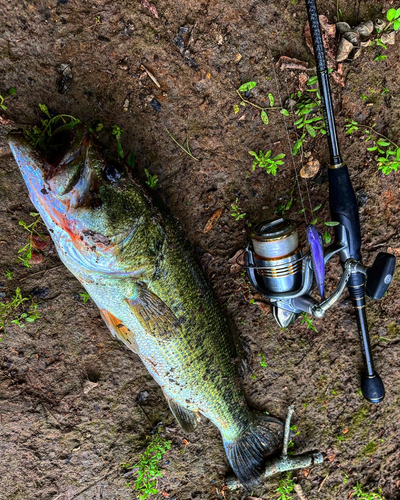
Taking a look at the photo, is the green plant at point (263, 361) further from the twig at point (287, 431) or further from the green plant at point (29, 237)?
the green plant at point (29, 237)

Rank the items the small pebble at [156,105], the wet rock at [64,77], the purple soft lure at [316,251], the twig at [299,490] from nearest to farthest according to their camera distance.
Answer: the purple soft lure at [316,251] → the wet rock at [64,77] → the small pebble at [156,105] → the twig at [299,490]

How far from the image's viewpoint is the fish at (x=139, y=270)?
1777 millimetres

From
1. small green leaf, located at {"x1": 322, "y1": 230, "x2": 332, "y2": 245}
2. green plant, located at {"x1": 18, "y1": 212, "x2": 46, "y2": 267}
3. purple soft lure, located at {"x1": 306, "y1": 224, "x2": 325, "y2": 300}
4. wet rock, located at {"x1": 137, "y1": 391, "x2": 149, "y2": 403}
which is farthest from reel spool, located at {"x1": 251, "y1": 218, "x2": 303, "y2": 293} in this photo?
green plant, located at {"x1": 18, "y1": 212, "x2": 46, "y2": 267}

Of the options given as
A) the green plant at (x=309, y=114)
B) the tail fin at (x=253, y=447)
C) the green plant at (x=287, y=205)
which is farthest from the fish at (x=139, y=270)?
the green plant at (x=309, y=114)

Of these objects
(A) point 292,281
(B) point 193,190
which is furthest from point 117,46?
(A) point 292,281

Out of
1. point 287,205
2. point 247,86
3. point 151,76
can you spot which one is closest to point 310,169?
point 287,205

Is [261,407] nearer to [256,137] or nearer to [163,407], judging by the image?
[163,407]

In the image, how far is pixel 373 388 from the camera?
2652 millimetres

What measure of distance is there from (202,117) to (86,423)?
2380mm

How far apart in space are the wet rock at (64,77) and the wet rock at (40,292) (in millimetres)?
1304

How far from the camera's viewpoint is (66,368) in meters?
2.50

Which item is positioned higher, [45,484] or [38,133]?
[38,133]

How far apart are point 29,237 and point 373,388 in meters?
2.74

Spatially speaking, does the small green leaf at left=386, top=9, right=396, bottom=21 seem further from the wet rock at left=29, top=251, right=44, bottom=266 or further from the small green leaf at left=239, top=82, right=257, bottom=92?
the wet rock at left=29, top=251, right=44, bottom=266
